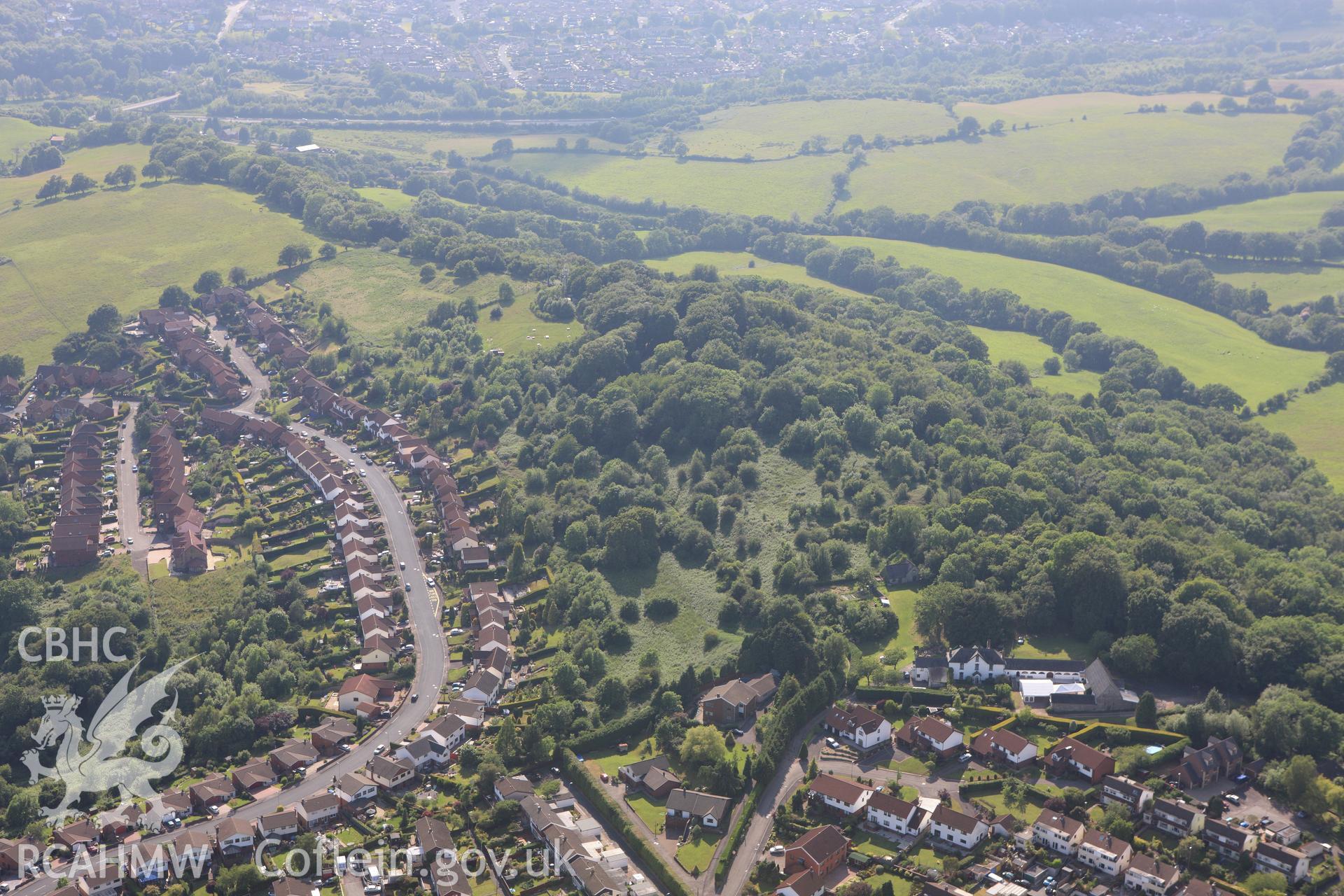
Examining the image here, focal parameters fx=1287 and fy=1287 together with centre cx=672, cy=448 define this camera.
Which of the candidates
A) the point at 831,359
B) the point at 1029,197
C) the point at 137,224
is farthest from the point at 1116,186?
the point at 137,224

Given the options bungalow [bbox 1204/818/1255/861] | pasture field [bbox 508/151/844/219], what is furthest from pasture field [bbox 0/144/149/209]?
bungalow [bbox 1204/818/1255/861]

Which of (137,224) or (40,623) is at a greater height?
(137,224)

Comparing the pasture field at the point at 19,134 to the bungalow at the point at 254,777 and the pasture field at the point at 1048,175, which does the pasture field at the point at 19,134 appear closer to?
the pasture field at the point at 1048,175

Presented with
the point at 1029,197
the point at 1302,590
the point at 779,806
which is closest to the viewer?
the point at 779,806

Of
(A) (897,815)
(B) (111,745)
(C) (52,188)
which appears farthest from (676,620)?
(C) (52,188)

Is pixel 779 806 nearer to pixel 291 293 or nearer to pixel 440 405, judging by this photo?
pixel 440 405

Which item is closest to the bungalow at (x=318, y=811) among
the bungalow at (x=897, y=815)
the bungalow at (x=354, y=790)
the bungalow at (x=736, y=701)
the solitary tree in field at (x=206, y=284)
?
the bungalow at (x=354, y=790)
